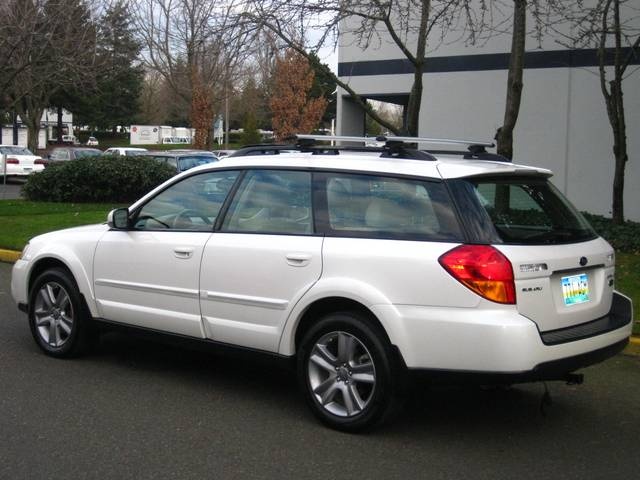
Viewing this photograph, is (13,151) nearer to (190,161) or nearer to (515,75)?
(190,161)

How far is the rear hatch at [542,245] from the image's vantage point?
4.48 m

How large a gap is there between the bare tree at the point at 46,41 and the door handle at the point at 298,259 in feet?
45.0

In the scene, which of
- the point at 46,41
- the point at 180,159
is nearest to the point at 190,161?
the point at 180,159

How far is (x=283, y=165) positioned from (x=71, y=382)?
229 cm

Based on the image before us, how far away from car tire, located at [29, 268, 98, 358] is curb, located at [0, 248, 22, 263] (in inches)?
220

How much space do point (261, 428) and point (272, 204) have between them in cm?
150

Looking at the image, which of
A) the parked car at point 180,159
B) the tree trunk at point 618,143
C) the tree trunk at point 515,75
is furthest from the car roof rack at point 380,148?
the parked car at point 180,159

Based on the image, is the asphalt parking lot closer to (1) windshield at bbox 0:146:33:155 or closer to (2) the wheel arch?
(2) the wheel arch

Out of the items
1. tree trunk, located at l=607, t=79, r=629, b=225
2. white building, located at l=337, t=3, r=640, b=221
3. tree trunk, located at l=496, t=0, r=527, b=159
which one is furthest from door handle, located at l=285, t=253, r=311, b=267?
white building, located at l=337, t=3, r=640, b=221

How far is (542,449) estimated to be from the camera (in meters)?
4.75

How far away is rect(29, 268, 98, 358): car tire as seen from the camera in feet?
20.8

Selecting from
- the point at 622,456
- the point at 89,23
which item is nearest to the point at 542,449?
the point at 622,456

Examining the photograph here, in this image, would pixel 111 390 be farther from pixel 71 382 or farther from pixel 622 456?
pixel 622 456

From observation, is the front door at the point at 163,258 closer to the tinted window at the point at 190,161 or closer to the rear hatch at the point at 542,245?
the rear hatch at the point at 542,245
